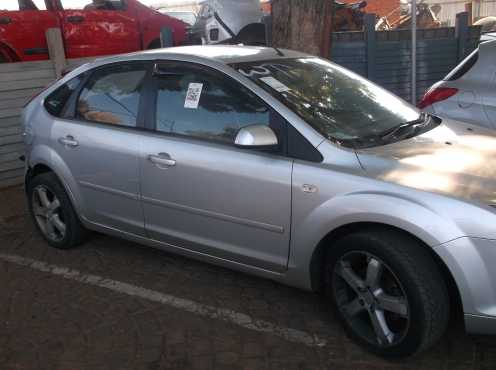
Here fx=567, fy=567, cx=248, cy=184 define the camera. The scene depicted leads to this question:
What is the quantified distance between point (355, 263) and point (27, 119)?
3131 millimetres

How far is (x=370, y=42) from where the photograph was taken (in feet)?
28.5

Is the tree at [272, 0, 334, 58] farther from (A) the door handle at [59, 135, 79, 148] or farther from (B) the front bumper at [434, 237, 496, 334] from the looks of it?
(B) the front bumper at [434, 237, 496, 334]

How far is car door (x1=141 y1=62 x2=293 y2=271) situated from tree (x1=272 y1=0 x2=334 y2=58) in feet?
6.71

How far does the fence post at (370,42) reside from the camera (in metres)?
8.62

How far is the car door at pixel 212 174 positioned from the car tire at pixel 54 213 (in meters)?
0.95

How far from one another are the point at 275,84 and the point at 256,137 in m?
0.55

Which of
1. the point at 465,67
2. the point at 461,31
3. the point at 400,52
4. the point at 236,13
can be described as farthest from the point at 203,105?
the point at 236,13

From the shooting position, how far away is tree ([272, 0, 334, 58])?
5465 millimetres

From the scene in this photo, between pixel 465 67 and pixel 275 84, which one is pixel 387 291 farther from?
pixel 465 67

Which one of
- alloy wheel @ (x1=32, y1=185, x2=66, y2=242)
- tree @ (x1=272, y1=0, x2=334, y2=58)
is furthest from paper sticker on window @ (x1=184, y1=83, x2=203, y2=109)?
tree @ (x1=272, y1=0, x2=334, y2=58)

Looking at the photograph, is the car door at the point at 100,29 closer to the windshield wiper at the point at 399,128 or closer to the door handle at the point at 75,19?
the door handle at the point at 75,19

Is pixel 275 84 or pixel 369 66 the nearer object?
pixel 275 84

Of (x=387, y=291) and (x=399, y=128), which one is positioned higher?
(x=399, y=128)

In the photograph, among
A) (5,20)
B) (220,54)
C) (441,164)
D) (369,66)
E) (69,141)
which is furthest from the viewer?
(369,66)
